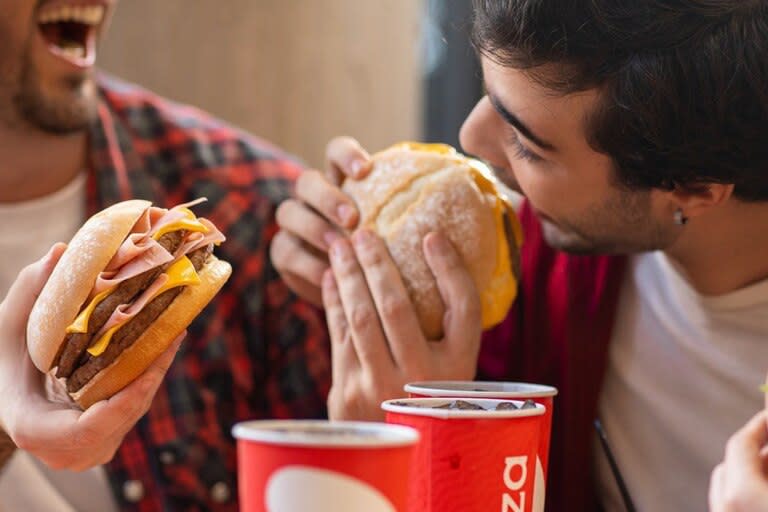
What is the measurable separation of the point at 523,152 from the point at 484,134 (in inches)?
2.1

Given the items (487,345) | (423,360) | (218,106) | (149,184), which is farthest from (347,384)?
(218,106)

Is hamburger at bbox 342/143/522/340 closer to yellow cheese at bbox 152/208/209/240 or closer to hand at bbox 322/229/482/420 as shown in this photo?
hand at bbox 322/229/482/420

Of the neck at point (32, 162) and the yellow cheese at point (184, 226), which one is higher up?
the yellow cheese at point (184, 226)

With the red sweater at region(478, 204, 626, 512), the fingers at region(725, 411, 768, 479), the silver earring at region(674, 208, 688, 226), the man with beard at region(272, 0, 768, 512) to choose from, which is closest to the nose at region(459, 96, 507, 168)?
the man with beard at region(272, 0, 768, 512)

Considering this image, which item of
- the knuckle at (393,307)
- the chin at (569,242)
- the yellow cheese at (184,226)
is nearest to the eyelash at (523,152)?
the chin at (569,242)

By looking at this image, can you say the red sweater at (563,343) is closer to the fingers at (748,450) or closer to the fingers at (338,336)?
the fingers at (338,336)

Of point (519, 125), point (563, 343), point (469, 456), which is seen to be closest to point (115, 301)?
point (469, 456)

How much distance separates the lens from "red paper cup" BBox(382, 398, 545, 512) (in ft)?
2.48

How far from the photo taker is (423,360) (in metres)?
1.17

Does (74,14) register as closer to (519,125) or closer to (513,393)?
(519,125)

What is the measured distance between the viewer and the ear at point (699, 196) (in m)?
1.21

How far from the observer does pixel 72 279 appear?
83cm

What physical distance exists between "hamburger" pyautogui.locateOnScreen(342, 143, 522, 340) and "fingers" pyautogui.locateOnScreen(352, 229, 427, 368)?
0.02 m

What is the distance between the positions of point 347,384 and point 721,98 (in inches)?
21.1
